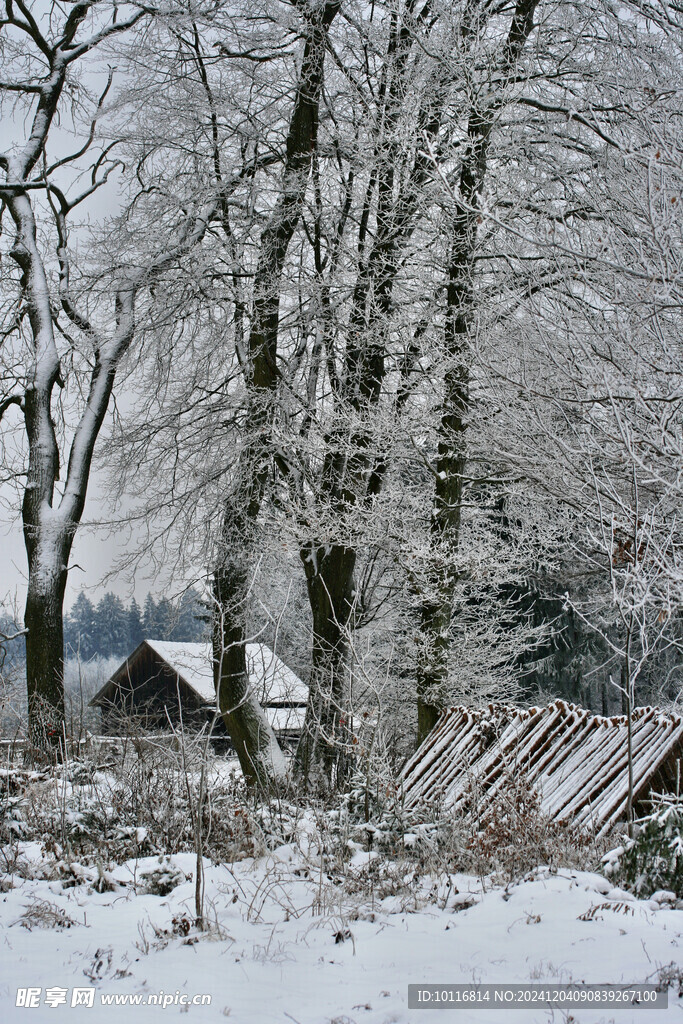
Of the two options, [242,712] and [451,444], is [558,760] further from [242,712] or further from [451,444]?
[451,444]

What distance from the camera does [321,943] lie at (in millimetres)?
4484

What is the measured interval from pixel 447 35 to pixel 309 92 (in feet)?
7.59

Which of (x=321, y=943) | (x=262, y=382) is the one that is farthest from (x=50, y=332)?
(x=321, y=943)

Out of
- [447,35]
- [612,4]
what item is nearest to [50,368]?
[447,35]

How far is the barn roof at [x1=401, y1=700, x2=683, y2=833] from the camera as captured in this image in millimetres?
6250

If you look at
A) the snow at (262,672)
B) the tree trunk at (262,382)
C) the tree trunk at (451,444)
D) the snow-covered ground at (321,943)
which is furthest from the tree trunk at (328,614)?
the snow-covered ground at (321,943)

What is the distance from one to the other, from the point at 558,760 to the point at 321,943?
311cm

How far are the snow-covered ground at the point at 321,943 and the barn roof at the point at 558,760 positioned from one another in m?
1.35

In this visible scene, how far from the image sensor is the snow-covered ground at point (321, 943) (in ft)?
12.0

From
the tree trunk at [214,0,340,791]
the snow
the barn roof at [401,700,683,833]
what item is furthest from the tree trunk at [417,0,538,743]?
the barn roof at [401,700,683,833]

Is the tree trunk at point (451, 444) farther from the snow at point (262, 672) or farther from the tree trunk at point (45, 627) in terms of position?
the tree trunk at point (45, 627)

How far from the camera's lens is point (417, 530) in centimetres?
1152

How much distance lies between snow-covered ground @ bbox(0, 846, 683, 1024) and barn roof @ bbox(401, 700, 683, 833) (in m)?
1.35

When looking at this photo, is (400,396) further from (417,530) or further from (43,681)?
(43,681)
